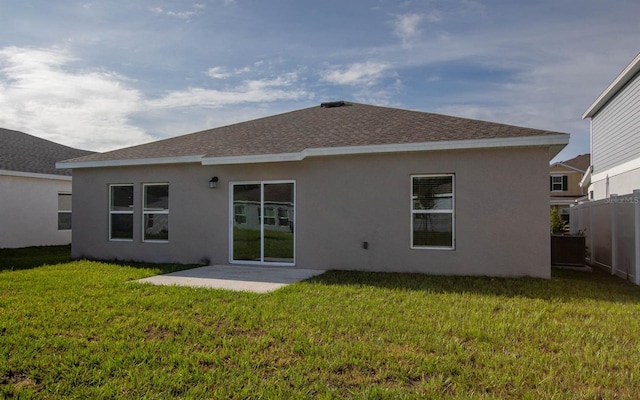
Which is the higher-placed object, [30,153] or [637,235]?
[30,153]

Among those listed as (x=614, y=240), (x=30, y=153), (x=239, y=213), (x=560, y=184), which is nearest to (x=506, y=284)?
(x=614, y=240)

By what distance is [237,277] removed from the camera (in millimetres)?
9031

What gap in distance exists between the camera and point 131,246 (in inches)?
475

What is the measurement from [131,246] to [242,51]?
6531mm

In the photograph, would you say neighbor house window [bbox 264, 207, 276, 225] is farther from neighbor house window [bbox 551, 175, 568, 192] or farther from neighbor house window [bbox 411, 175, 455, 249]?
neighbor house window [bbox 551, 175, 568, 192]

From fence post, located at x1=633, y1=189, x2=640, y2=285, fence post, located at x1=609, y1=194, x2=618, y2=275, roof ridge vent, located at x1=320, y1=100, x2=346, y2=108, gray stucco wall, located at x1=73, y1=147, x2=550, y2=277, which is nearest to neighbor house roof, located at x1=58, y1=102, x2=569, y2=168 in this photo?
roof ridge vent, located at x1=320, y1=100, x2=346, y2=108

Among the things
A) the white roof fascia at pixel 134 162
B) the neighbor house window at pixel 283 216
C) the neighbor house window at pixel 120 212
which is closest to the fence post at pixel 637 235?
the neighbor house window at pixel 283 216

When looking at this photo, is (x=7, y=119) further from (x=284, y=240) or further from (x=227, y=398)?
(x=227, y=398)

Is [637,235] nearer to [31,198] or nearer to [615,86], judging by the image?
[615,86]

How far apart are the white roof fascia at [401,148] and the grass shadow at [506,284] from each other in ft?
9.08

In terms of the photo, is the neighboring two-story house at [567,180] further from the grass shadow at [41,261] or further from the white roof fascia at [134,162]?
the grass shadow at [41,261]

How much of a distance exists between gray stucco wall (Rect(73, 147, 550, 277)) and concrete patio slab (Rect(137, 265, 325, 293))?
757mm

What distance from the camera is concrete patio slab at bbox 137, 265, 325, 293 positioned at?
26.4 feet

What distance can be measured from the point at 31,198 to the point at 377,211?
14.3m
